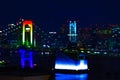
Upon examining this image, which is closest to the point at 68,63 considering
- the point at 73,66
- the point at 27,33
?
the point at 73,66

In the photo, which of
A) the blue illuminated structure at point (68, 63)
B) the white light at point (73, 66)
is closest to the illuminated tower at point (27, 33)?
the blue illuminated structure at point (68, 63)

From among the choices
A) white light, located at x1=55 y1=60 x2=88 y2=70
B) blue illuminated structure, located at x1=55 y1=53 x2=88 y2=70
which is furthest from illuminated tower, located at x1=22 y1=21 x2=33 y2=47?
white light, located at x1=55 y1=60 x2=88 y2=70

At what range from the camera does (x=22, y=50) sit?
79.2 feet

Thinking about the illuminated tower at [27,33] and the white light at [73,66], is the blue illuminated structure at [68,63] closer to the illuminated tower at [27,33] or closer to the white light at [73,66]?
the white light at [73,66]

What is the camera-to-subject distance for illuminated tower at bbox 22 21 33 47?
2600cm

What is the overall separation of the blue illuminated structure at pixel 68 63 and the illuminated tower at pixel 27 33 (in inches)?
118

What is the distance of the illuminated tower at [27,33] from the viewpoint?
2600cm

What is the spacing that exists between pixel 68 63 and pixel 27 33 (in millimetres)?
3888

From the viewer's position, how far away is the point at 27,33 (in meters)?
27.6

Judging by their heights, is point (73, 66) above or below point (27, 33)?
below

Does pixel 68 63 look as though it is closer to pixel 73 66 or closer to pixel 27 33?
pixel 73 66

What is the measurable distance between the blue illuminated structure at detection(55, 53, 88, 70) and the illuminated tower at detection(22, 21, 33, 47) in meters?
2.99

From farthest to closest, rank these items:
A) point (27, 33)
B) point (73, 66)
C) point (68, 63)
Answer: point (68, 63) < point (73, 66) < point (27, 33)

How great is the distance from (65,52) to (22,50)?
17.5ft
